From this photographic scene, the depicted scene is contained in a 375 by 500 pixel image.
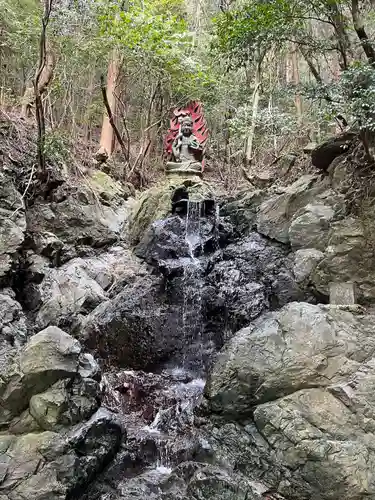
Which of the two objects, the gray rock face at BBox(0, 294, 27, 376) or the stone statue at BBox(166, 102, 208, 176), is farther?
the stone statue at BBox(166, 102, 208, 176)

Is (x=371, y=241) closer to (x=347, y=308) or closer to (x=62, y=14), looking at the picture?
(x=347, y=308)

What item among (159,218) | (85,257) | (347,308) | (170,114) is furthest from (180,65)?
(347,308)

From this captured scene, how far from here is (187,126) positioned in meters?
13.4

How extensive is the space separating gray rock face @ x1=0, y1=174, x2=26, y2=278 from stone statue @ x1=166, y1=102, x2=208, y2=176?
5596 mm

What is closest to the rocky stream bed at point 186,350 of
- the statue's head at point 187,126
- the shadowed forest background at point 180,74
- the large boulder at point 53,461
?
the large boulder at point 53,461

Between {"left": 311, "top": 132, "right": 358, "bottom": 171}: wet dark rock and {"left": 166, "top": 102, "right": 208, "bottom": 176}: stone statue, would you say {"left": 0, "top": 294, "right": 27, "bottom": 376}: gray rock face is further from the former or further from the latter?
{"left": 166, "top": 102, "right": 208, "bottom": 176}: stone statue

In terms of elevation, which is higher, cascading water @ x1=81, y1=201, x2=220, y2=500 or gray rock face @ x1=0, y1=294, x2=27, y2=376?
gray rock face @ x1=0, y1=294, x2=27, y2=376

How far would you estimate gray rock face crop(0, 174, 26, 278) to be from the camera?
7.46 m

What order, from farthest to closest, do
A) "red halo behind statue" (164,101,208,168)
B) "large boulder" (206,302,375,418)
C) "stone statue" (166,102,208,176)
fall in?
"red halo behind statue" (164,101,208,168) < "stone statue" (166,102,208,176) < "large boulder" (206,302,375,418)

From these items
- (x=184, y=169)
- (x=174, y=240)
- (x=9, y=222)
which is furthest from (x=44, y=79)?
(x=174, y=240)

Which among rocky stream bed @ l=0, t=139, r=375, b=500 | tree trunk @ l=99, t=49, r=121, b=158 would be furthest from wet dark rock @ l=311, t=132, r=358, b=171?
tree trunk @ l=99, t=49, r=121, b=158

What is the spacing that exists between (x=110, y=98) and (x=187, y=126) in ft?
9.52

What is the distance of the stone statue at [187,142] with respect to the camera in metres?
13.0

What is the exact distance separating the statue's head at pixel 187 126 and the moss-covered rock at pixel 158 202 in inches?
82.4
